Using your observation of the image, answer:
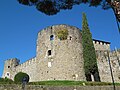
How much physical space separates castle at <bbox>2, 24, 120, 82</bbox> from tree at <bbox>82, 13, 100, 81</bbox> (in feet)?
3.39

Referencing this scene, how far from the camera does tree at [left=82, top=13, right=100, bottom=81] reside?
79.4 feet

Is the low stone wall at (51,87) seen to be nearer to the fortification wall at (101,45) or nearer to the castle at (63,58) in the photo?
the castle at (63,58)

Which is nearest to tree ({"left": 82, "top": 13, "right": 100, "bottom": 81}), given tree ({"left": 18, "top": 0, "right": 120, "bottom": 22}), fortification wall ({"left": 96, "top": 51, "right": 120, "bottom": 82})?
fortification wall ({"left": 96, "top": 51, "right": 120, "bottom": 82})

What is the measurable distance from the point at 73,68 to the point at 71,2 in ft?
50.6

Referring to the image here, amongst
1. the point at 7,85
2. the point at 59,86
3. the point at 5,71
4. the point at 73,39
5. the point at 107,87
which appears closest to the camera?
the point at 7,85

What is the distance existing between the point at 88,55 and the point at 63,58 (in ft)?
10.3

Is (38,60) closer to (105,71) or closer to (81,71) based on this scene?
(81,71)

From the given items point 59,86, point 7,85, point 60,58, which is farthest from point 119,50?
point 7,85

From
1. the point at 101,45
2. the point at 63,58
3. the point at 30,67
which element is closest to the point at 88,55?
the point at 63,58

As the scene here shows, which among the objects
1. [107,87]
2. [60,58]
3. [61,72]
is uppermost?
[60,58]

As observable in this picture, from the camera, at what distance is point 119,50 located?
2842cm

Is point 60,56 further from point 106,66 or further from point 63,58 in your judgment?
point 106,66

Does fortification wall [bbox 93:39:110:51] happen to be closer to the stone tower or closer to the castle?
the castle

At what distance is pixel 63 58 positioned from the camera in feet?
83.5
